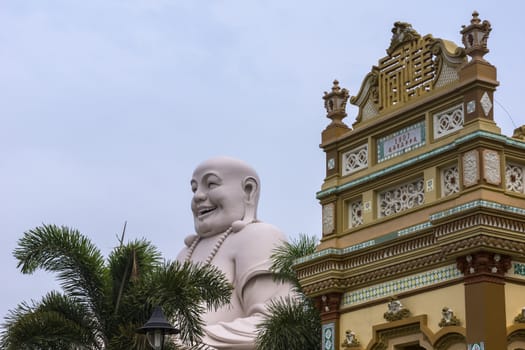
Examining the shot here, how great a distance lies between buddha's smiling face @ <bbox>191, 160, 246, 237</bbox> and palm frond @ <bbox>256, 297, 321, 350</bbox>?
33.2 feet

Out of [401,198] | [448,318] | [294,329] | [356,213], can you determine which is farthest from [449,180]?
[294,329]

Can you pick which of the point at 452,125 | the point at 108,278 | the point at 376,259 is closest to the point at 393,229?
the point at 376,259

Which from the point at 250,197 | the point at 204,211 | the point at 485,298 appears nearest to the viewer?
the point at 485,298

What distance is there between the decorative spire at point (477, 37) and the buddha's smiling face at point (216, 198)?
1508cm

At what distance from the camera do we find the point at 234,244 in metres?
29.6

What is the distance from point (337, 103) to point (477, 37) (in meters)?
3.42

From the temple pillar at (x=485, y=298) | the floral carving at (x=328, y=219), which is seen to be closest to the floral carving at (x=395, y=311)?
the temple pillar at (x=485, y=298)

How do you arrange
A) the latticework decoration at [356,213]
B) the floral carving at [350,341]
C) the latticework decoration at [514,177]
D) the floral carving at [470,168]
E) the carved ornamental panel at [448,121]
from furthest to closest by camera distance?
the latticework decoration at [356,213] → the floral carving at [350,341] → the carved ornamental panel at [448,121] → the latticework decoration at [514,177] → the floral carving at [470,168]

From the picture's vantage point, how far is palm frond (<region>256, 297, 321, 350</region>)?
64.8 ft

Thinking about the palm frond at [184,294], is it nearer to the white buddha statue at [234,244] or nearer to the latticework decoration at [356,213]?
the latticework decoration at [356,213]

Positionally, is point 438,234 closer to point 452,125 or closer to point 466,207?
point 466,207

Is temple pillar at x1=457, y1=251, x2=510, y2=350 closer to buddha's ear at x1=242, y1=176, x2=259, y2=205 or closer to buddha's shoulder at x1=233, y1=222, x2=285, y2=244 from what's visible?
buddha's shoulder at x1=233, y1=222, x2=285, y2=244

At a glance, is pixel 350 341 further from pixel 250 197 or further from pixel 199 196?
pixel 199 196

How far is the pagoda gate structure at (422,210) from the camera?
15.1 metres
